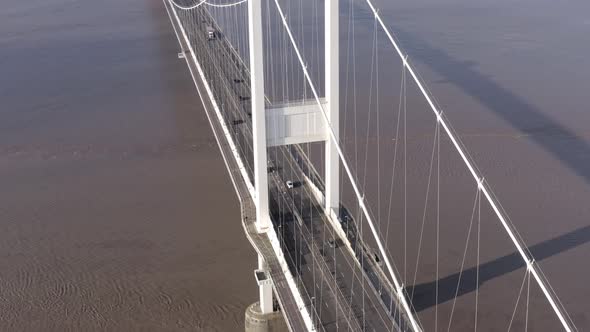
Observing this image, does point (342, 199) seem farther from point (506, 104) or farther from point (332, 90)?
point (506, 104)

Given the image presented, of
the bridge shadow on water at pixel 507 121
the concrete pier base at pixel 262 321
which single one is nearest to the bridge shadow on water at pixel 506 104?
the bridge shadow on water at pixel 507 121

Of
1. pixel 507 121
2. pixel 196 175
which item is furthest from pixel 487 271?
pixel 196 175

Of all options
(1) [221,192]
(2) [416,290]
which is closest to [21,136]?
(1) [221,192]

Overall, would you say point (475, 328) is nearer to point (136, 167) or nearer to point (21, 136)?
point (136, 167)

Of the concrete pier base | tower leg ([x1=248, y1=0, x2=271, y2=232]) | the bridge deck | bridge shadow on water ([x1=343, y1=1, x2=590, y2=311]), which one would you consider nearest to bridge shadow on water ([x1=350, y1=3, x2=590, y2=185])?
bridge shadow on water ([x1=343, y1=1, x2=590, y2=311])

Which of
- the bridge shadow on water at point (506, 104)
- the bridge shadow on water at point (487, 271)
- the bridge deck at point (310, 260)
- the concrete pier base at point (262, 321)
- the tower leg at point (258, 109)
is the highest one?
the tower leg at point (258, 109)

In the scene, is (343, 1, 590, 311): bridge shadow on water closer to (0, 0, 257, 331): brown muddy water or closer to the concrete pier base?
the concrete pier base

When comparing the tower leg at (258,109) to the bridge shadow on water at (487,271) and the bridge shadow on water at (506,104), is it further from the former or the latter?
the bridge shadow on water at (506,104)
